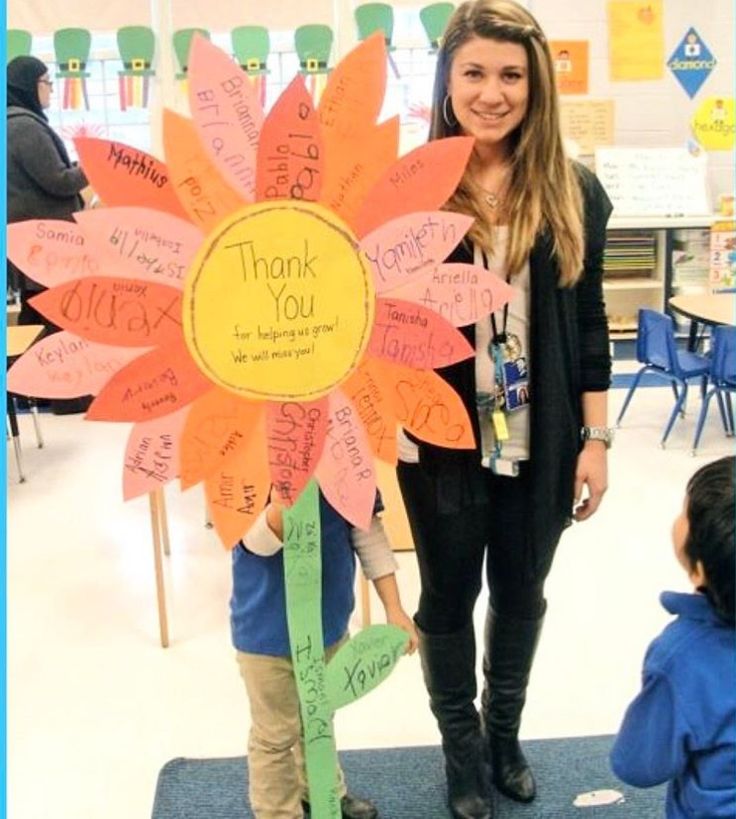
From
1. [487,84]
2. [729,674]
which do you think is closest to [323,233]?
[487,84]

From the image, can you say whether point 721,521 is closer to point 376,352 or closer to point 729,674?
point 729,674

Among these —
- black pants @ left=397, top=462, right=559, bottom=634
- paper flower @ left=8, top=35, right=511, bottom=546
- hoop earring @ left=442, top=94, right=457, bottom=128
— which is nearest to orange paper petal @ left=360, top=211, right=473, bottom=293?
paper flower @ left=8, top=35, right=511, bottom=546

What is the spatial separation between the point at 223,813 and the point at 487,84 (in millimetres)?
1306

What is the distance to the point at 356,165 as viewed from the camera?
3.03 feet

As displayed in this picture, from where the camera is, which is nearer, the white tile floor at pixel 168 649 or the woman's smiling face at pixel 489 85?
the woman's smiling face at pixel 489 85

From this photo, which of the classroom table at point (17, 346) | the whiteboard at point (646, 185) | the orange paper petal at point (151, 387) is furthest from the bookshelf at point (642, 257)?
the orange paper petal at point (151, 387)

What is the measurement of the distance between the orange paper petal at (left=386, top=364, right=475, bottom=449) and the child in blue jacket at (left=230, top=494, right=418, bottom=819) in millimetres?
273

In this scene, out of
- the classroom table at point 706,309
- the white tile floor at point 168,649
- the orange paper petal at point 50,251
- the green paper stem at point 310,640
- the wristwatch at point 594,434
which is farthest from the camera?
the classroom table at point 706,309

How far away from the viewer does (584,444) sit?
4.75ft

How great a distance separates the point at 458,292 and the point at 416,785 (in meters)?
1.09

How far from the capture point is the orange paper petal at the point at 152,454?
0.91 meters

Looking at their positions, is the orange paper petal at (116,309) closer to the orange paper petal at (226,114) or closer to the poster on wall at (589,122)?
the orange paper petal at (226,114)

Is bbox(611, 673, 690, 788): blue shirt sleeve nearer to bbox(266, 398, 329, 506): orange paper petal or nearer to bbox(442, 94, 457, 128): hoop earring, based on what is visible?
bbox(266, 398, 329, 506): orange paper petal

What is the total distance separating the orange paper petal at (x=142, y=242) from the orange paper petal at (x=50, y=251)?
11mm
